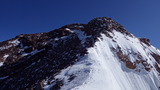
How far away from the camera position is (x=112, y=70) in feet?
84.1

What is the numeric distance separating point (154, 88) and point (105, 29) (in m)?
23.1

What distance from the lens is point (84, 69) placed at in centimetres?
2081

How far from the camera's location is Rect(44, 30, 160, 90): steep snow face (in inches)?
704

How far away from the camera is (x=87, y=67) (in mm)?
21406

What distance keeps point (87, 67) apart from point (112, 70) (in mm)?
6971

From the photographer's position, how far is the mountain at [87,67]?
1891cm

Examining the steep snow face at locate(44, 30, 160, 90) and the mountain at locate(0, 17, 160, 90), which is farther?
the mountain at locate(0, 17, 160, 90)

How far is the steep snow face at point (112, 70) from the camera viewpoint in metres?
17.9

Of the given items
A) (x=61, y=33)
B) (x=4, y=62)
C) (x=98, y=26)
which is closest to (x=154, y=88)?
(x=98, y=26)

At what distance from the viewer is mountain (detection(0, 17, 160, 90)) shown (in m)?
18.9

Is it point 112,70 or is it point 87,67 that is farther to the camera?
point 112,70

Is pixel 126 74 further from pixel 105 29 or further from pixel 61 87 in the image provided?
pixel 105 29

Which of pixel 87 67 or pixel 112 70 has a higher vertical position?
pixel 87 67

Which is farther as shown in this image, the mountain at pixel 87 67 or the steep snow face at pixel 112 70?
the mountain at pixel 87 67
